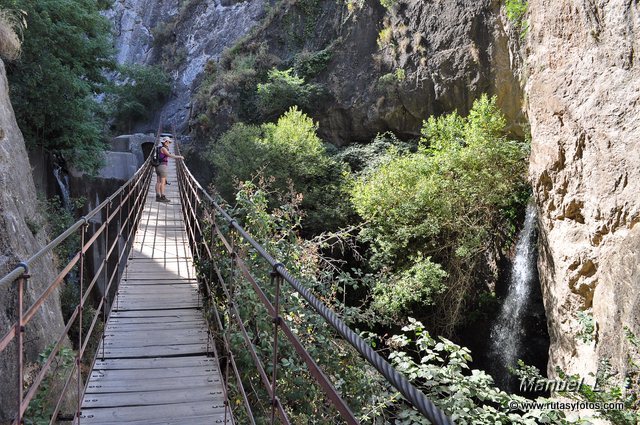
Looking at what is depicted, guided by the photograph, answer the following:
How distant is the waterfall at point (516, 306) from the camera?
10.3 meters

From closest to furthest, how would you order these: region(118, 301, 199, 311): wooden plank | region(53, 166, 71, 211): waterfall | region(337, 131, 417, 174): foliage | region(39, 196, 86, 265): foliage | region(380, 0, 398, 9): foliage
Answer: region(118, 301, 199, 311): wooden plank < region(39, 196, 86, 265): foliage < region(53, 166, 71, 211): waterfall < region(337, 131, 417, 174): foliage < region(380, 0, 398, 9): foliage

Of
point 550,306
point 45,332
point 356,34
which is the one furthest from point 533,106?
point 356,34

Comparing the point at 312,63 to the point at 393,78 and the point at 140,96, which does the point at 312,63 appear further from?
the point at 140,96

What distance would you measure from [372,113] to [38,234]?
1339 cm

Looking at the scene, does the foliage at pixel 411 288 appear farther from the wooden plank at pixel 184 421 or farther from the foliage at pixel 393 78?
the foliage at pixel 393 78

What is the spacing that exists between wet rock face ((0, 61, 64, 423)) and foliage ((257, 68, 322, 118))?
12416 mm

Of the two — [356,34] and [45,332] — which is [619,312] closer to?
[45,332]

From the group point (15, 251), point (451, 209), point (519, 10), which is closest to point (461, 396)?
point (15, 251)

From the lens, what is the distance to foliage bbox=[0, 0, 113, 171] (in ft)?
34.0

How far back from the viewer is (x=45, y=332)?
4.69 metres

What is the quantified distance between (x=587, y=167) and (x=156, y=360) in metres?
6.28

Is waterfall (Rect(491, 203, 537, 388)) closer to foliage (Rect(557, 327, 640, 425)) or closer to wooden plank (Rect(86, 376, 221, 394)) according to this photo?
foliage (Rect(557, 327, 640, 425))

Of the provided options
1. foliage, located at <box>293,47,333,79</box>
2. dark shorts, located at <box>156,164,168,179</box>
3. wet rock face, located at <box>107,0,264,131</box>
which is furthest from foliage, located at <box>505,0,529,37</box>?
wet rock face, located at <box>107,0,264,131</box>

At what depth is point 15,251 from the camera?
490 centimetres
